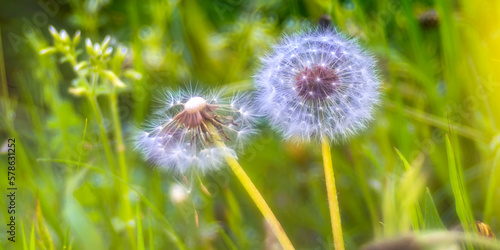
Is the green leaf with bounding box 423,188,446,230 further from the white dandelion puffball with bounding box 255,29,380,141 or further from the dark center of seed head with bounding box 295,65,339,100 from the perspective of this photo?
the dark center of seed head with bounding box 295,65,339,100

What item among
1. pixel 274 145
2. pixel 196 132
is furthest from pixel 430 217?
pixel 274 145

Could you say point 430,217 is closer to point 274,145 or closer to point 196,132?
point 196,132

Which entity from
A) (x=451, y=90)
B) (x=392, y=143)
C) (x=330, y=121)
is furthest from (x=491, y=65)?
(x=330, y=121)

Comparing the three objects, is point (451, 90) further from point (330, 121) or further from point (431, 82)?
point (330, 121)

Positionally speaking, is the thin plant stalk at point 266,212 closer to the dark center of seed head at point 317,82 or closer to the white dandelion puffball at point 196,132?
the white dandelion puffball at point 196,132

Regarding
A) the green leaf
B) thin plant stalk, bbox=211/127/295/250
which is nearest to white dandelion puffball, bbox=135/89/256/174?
thin plant stalk, bbox=211/127/295/250
